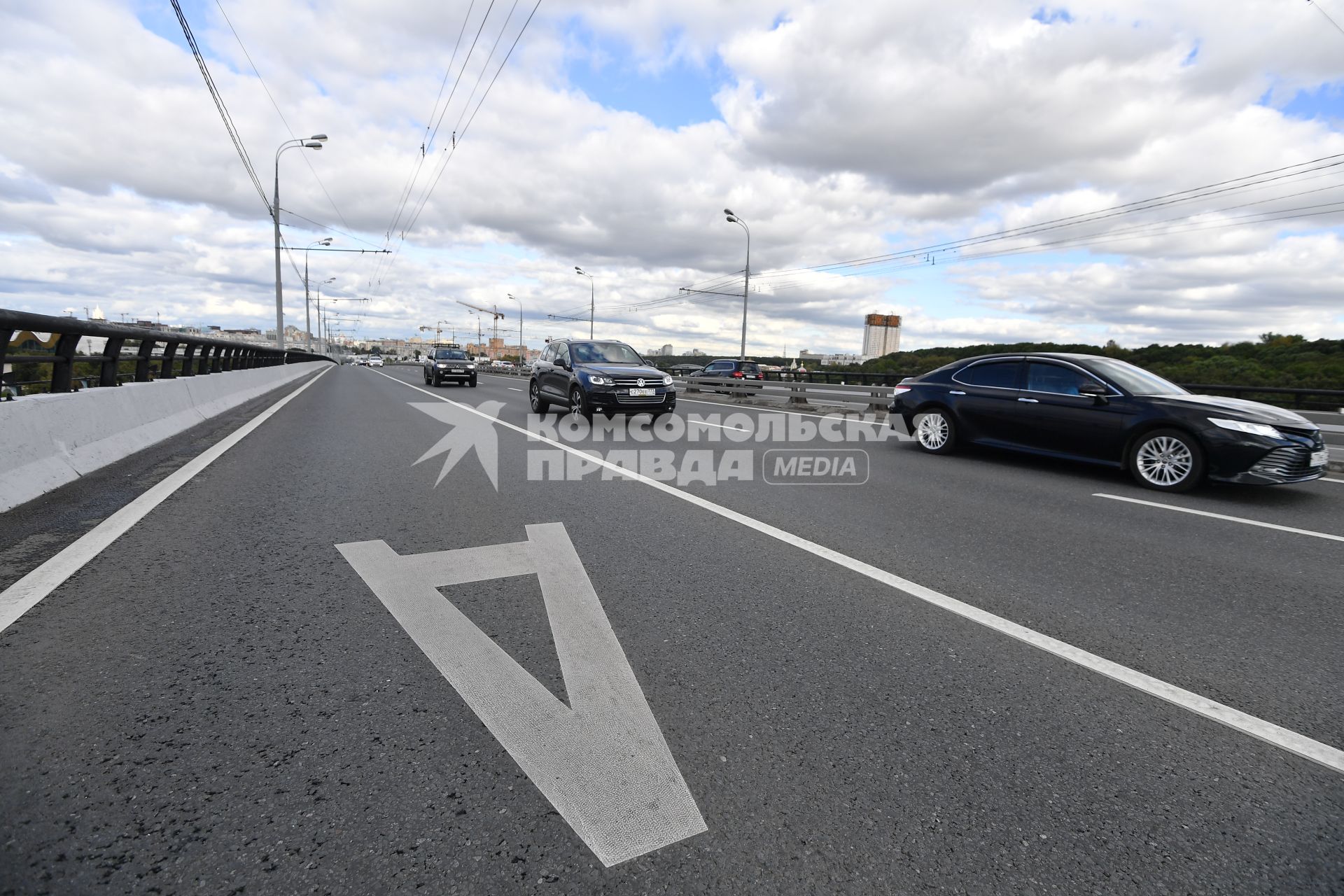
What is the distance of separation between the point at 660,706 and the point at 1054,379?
7824 millimetres

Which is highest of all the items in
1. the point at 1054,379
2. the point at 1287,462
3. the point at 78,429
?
the point at 1054,379

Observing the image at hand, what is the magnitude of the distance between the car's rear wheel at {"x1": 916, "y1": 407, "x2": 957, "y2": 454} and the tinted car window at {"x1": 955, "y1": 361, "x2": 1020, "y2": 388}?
1.85 feet

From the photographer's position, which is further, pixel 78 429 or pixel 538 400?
pixel 538 400

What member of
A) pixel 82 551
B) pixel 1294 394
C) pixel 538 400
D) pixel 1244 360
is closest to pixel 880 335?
pixel 1244 360

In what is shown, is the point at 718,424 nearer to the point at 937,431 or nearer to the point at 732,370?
the point at 937,431

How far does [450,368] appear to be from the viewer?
92.7ft

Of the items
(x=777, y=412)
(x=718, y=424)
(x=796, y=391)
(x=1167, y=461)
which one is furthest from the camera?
(x=796, y=391)

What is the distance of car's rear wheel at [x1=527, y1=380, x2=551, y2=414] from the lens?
14.5m

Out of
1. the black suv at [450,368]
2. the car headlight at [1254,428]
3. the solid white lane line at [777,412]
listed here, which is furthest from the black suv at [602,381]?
the black suv at [450,368]

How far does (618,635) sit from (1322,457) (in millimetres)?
7715

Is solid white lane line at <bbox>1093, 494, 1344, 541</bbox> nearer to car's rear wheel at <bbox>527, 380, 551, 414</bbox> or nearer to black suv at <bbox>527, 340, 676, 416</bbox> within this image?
black suv at <bbox>527, 340, 676, 416</bbox>

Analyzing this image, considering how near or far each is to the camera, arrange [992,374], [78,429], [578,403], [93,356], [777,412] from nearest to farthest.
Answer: [78,429] < [93,356] < [992,374] < [578,403] < [777,412]

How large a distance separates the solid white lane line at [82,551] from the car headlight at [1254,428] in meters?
9.54

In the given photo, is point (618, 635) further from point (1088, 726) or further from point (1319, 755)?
point (1319, 755)
